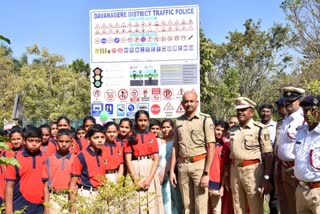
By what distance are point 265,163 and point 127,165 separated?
156cm

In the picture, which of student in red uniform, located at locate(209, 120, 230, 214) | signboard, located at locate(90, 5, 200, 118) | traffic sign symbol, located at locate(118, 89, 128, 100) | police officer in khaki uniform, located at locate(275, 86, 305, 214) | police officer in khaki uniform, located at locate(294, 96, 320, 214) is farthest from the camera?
traffic sign symbol, located at locate(118, 89, 128, 100)

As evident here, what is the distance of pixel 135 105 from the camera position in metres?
9.63

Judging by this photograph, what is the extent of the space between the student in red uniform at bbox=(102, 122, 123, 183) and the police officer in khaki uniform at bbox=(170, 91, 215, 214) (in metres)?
0.70

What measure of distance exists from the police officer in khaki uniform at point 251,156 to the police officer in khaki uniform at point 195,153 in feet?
1.12

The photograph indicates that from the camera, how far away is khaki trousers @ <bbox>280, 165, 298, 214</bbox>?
4.95 m

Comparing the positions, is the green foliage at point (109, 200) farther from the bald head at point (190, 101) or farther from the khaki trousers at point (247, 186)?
the khaki trousers at point (247, 186)

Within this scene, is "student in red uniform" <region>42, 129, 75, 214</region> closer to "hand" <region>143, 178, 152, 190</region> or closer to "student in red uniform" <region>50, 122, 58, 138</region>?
"hand" <region>143, 178, 152, 190</region>

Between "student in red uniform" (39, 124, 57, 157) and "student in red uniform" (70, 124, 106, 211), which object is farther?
"student in red uniform" (39, 124, 57, 157)

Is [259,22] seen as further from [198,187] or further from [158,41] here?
[198,187]

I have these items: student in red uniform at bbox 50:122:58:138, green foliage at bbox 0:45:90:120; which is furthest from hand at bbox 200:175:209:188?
green foliage at bbox 0:45:90:120

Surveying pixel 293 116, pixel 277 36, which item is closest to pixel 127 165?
pixel 293 116

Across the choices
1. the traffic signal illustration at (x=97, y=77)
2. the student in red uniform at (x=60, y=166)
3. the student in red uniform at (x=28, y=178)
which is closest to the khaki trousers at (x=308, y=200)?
the student in red uniform at (x=60, y=166)

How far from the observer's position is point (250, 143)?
5.07 meters

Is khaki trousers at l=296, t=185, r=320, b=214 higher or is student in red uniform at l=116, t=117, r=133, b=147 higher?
student in red uniform at l=116, t=117, r=133, b=147
